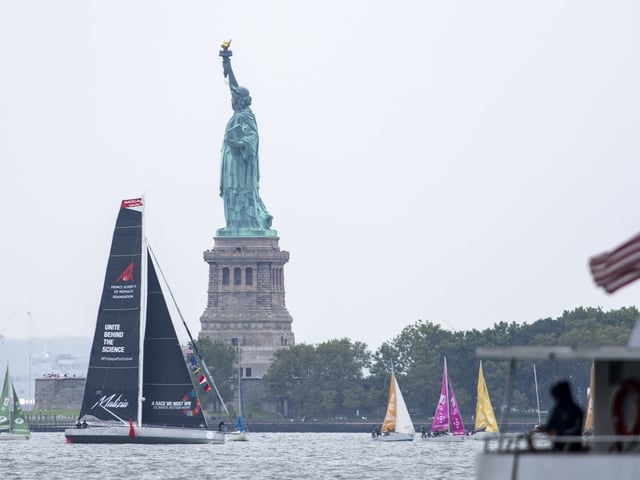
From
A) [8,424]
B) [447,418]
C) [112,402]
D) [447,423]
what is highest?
[8,424]

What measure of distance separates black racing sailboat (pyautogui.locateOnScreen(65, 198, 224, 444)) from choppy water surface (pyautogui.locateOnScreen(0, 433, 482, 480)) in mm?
1178

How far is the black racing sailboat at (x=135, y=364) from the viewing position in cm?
11081

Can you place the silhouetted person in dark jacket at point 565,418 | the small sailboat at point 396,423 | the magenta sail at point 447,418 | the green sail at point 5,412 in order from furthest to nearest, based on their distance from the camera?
the green sail at point 5,412
the magenta sail at point 447,418
the small sailboat at point 396,423
the silhouetted person in dark jacket at point 565,418

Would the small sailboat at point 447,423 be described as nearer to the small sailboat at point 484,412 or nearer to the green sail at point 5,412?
the small sailboat at point 484,412

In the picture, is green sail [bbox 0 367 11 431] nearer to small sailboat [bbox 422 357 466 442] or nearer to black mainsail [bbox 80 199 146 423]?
small sailboat [bbox 422 357 466 442]

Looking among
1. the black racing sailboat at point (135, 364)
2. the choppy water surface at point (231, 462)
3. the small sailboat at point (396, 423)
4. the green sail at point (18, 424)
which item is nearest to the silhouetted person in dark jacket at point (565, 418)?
the choppy water surface at point (231, 462)

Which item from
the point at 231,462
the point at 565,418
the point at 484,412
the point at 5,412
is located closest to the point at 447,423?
the point at 484,412

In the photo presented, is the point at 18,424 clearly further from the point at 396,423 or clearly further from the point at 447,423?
the point at 447,423

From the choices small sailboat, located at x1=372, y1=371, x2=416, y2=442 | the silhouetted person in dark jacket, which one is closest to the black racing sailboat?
small sailboat, located at x1=372, y1=371, x2=416, y2=442

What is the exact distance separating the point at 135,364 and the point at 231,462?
413 inches

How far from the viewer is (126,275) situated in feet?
370

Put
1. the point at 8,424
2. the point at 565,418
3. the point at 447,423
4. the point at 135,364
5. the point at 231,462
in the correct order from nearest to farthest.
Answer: the point at 565,418 → the point at 231,462 → the point at 135,364 → the point at 447,423 → the point at 8,424

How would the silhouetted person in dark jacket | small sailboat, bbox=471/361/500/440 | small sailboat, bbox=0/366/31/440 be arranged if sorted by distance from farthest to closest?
1. small sailboat, bbox=0/366/31/440
2. small sailboat, bbox=471/361/500/440
3. the silhouetted person in dark jacket

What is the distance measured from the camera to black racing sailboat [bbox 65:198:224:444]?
364 feet
